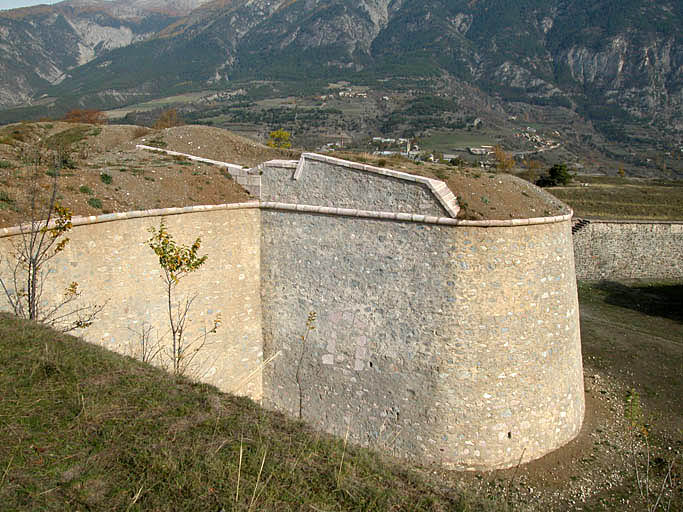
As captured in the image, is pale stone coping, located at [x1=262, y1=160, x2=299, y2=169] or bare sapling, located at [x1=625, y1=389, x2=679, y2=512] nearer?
bare sapling, located at [x1=625, y1=389, x2=679, y2=512]

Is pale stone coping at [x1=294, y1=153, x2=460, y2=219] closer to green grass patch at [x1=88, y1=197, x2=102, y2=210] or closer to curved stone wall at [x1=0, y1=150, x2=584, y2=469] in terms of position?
curved stone wall at [x1=0, y1=150, x2=584, y2=469]

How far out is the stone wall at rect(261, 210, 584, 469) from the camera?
951 centimetres

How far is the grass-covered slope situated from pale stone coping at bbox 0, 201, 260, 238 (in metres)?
2.56

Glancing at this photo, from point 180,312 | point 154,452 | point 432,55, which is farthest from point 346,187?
point 432,55

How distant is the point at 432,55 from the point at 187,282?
5527 inches

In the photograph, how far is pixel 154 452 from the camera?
4.68 meters

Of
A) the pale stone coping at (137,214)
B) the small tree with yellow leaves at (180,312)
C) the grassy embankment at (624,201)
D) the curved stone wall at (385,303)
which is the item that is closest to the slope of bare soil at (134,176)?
the pale stone coping at (137,214)

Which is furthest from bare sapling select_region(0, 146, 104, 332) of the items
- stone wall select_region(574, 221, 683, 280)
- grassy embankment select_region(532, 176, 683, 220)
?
grassy embankment select_region(532, 176, 683, 220)

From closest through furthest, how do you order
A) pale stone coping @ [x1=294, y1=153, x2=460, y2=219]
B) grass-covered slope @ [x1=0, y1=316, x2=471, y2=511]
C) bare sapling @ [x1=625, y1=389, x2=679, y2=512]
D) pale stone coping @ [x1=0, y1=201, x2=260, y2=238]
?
grass-covered slope @ [x1=0, y1=316, x2=471, y2=511], pale stone coping @ [x1=0, y1=201, x2=260, y2=238], bare sapling @ [x1=625, y1=389, x2=679, y2=512], pale stone coping @ [x1=294, y1=153, x2=460, y2=219]

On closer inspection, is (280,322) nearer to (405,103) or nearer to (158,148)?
(158,148)

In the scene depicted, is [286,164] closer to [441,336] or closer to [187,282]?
[187,282]

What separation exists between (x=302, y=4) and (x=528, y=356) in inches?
7398

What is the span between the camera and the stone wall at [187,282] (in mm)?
9008

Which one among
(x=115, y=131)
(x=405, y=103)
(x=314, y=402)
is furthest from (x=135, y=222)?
(x=405, y=103)
